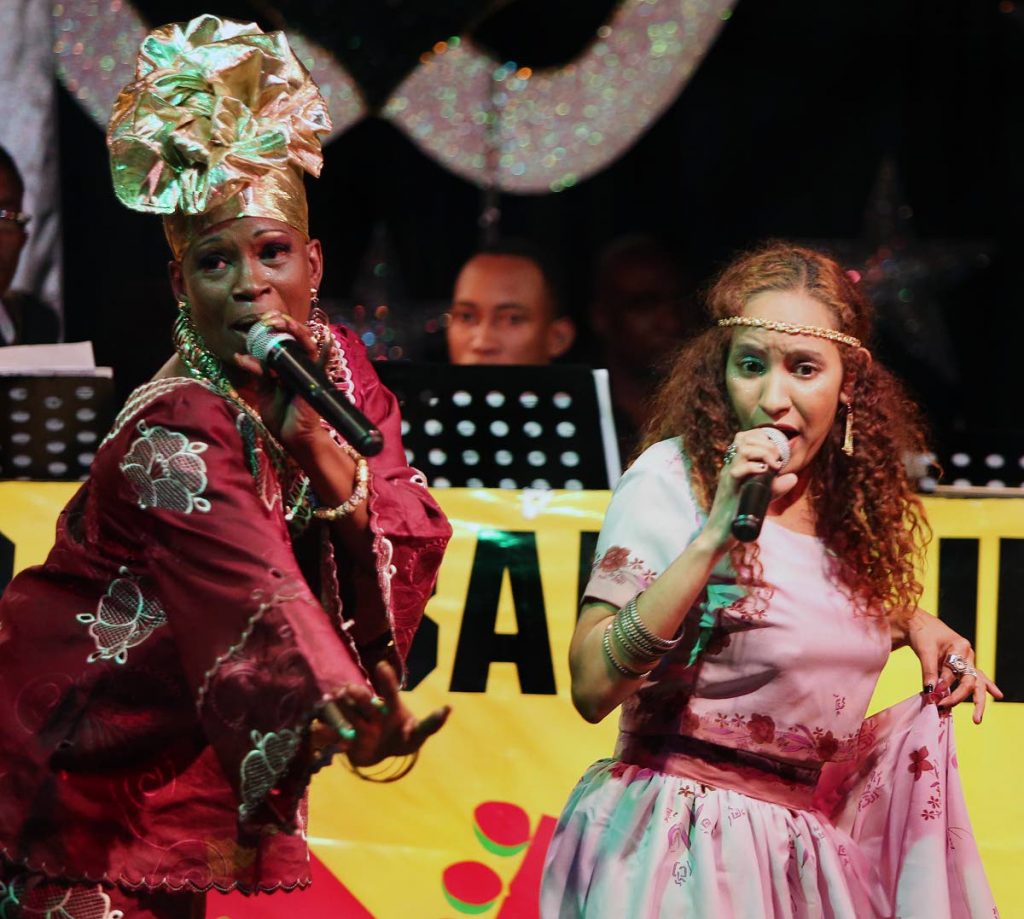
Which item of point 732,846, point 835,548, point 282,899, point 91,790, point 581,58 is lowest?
point 282,899

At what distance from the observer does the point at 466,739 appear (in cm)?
353

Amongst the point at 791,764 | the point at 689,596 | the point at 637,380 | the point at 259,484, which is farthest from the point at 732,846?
the point at 637,380

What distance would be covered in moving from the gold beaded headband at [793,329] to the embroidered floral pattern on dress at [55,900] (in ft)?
4.34

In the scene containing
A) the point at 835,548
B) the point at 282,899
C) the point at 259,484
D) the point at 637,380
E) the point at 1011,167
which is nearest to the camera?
the point at 259,484

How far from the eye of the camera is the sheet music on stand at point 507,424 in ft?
12.1

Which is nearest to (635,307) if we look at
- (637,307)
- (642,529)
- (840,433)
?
(637,307)

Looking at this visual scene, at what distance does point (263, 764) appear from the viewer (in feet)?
6.31

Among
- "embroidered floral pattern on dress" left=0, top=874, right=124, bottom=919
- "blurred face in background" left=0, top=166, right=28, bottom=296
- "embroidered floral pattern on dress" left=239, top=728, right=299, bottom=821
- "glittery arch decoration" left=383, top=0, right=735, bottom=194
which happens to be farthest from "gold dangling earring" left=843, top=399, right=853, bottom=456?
"blurred face in background" left=0, top=166, right=28, bottom=296

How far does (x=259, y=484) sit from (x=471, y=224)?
3.95 meters

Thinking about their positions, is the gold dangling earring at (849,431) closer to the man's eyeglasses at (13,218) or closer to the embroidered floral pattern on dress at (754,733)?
the embroidered floral pattern on dress at (754,733)

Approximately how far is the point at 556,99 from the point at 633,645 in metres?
4.05

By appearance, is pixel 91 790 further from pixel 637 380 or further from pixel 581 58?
pixel 581 58

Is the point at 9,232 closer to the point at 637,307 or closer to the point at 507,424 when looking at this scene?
the point at 637,307

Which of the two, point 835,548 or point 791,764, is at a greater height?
point 835,548
